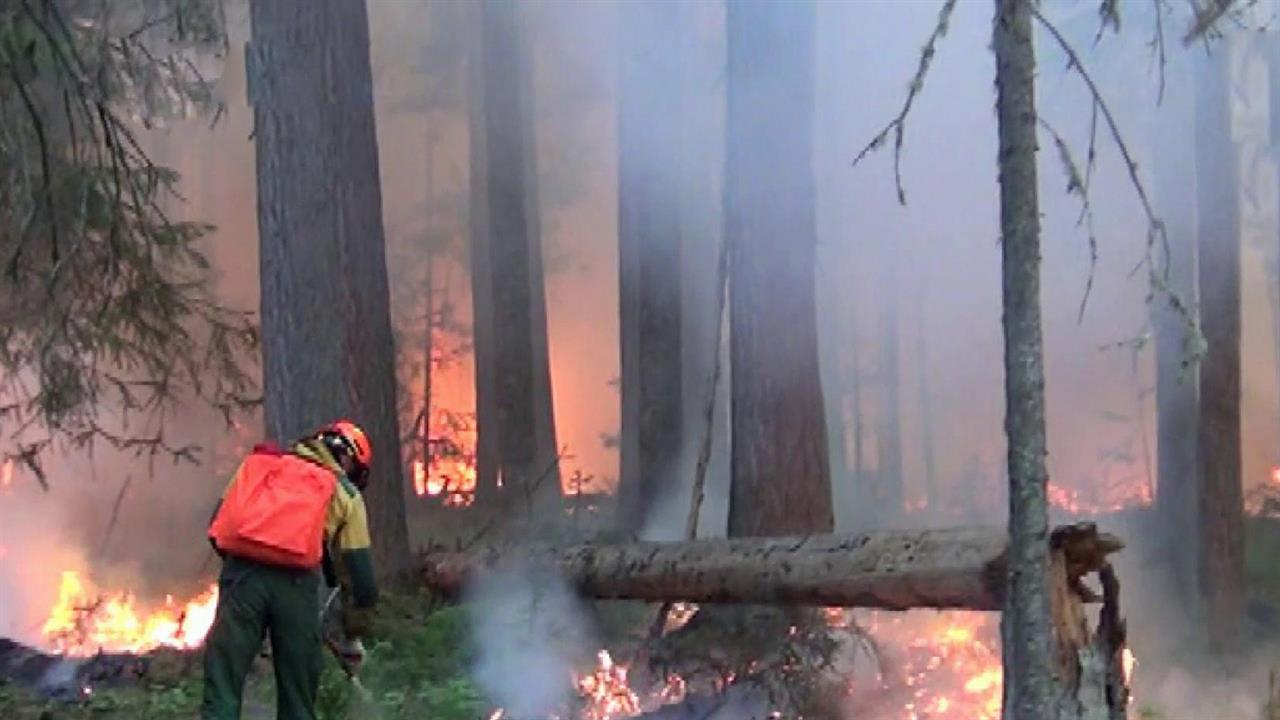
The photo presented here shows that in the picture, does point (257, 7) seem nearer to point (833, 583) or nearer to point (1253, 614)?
point (833, 583)

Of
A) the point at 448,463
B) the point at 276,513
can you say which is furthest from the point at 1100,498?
the point at 276,513

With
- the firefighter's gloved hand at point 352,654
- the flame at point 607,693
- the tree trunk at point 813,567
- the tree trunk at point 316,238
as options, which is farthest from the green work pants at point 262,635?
the tree trunk at point 316,238

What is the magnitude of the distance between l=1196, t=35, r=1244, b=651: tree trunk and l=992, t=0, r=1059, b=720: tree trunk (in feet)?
26.9

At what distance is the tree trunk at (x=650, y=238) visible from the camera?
48.5ft

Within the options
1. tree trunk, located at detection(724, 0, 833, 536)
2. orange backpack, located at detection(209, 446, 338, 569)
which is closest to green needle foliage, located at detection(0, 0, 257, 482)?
orange backpack, located at detection(209, 446, 338, 569)

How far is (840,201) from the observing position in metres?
16.8

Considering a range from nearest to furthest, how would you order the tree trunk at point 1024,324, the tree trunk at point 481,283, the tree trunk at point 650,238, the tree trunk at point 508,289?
1. the tree trunk at point 1024,324
2. the tree trunk at point 650,238
3. the tree trunk at point 508,289
4. the tree trunk at point 481,283

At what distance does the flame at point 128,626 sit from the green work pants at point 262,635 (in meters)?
3.03

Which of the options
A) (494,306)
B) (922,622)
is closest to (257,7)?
(922,622)

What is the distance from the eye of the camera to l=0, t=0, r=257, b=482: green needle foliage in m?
5.92

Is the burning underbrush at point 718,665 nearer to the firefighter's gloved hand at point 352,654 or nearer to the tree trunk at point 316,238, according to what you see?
the firefighter's gloved hand at point 352,654

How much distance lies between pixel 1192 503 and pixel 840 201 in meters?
5.37

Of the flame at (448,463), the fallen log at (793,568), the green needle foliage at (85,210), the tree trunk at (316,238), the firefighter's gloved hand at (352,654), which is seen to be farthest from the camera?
the flame at (448,463)

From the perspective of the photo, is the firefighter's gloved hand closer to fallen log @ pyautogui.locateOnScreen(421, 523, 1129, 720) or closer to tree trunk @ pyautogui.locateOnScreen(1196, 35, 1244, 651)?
fallen log @ pyautogui.locateOnScreen(421, 523, 1129, 720)
